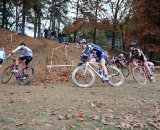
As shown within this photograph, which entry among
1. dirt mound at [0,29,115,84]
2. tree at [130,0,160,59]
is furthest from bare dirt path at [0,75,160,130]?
tree at [130,0,160,59]

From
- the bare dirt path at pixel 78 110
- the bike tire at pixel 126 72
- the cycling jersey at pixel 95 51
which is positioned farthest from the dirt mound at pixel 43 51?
the bare dirt path at pixel 78 110

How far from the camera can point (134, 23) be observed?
40281mm

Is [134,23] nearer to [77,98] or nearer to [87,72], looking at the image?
[87,72]

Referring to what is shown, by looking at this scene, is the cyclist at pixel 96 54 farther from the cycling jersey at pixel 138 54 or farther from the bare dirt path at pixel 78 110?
the cycling jersey at pixel 138 54

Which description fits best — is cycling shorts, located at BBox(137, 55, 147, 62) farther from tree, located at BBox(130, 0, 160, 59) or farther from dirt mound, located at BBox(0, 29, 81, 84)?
tree, located at BBox(130, 0, 160, 59)

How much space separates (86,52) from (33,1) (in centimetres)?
3019

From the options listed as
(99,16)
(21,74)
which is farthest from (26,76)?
(99,16)

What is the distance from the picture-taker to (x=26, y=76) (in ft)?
53.4

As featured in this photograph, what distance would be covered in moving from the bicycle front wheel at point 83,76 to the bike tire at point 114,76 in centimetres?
82

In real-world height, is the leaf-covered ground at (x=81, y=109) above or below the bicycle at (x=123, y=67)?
below

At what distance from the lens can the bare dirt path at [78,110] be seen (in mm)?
8414

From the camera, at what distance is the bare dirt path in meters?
8.41

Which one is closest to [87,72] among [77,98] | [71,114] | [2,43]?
[77,98]

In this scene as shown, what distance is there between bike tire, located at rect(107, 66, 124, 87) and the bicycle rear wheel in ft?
Result: 11.4
